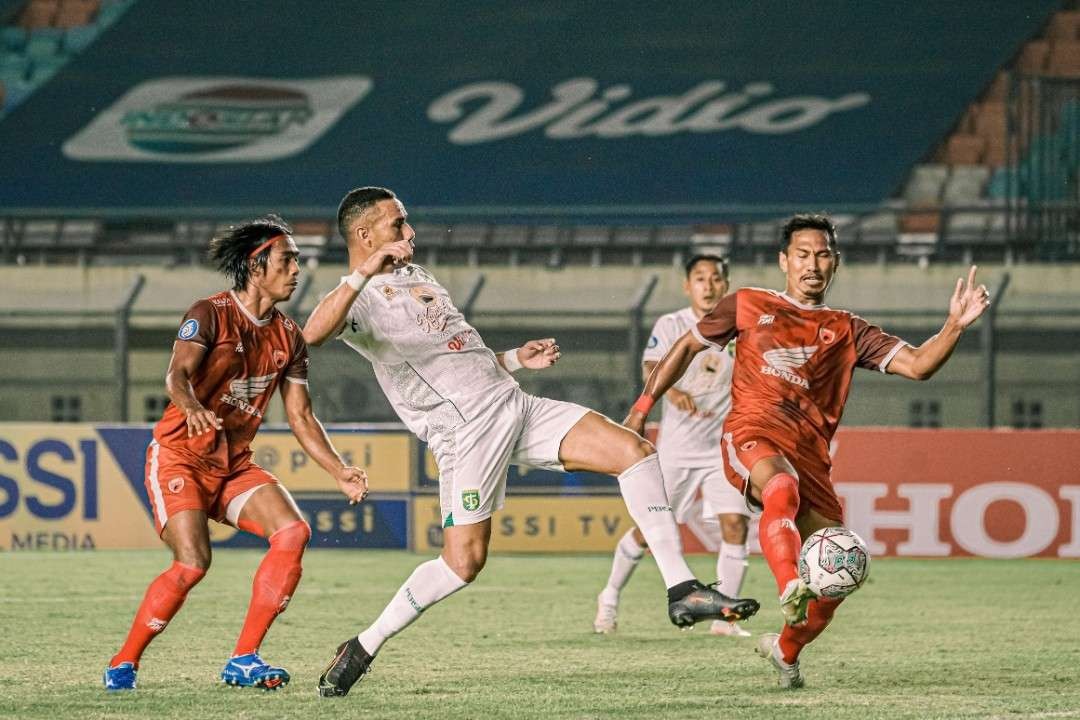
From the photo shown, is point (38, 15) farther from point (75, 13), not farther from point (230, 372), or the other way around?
point (230, 372)

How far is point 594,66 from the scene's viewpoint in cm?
3031

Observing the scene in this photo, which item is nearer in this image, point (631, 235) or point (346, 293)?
point (346, 293)

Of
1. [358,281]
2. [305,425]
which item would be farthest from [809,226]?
[305,425]

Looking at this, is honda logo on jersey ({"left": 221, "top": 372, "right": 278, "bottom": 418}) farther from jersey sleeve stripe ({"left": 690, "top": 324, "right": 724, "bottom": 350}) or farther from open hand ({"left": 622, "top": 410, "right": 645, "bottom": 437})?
jersey sleeve stripe ({"left": 690, "top": 324, "right": 724, "bottom": 350})

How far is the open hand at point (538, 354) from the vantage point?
666cm

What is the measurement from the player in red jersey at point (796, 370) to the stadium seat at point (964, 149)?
22.3 metres

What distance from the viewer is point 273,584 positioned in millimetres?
6453

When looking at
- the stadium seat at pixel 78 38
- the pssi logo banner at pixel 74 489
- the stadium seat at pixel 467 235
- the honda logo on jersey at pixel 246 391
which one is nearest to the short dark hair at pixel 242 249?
the honda logo on jersey at pixel 246 391

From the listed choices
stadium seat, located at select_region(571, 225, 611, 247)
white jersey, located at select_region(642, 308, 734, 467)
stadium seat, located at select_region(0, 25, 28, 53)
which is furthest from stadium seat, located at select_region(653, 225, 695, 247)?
stadium seat, located at select_region(0, 25, 28, 53)

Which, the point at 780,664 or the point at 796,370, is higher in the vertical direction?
the point at 796,370

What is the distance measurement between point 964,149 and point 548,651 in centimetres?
2228

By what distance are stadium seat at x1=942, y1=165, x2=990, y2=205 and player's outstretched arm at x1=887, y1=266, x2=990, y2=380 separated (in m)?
21.6

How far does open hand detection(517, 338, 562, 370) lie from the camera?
262 inches

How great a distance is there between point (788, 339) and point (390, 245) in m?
1.72
